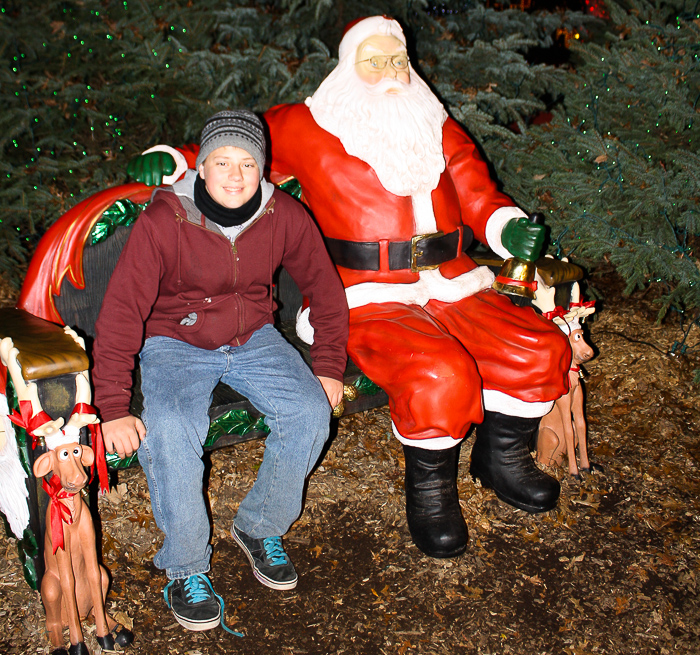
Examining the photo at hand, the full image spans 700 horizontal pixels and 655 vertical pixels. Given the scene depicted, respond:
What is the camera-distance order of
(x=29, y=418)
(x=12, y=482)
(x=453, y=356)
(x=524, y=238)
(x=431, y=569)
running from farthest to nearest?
(x=524, y=238)
(x=431, y=569)
(x=453, y=356)
(x=12, y=482)
(x=29, y=418)

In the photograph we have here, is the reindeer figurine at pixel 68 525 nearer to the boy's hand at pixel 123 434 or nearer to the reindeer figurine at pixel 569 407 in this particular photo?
the boy's hand at pixel 123 434

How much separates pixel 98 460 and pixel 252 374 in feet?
2.07

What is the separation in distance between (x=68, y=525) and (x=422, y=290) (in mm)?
1609

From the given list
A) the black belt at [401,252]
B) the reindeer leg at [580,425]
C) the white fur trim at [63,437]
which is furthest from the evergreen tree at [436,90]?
the white fur trim at [63,437]

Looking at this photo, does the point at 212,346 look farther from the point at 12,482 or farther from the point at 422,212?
the point at 422,212

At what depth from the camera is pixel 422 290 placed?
2812mm

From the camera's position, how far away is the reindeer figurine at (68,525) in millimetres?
2008

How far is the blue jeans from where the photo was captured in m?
2.22

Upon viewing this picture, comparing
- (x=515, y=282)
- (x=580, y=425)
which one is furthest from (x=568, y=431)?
(x=515, y=282)

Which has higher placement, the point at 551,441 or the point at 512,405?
the point at 512,405

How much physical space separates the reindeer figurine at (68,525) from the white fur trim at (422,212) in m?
1.40

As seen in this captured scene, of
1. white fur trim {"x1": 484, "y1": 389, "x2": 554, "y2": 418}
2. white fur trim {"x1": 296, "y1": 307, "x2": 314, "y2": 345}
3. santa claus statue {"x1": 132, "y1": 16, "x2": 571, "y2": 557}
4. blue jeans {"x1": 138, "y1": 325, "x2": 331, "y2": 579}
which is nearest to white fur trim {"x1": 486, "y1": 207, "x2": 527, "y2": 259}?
santa claus statue {"x1": 132, "y1": 16, "x2": 571, "y2": 557}

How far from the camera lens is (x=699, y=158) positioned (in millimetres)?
3779

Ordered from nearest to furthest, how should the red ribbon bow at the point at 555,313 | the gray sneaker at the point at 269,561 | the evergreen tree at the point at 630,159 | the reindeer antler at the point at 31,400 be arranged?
the reindeer antler at the point at 31,400, the gray sneaker at the point at 269,561, the red ribbon bow at the point at 555,313, the evergreen tree at the point at 630,159
